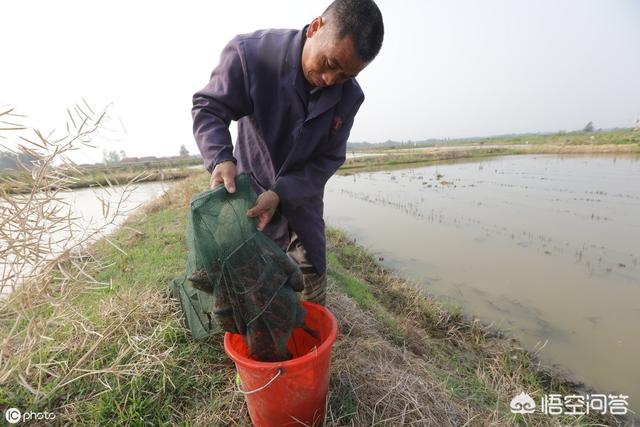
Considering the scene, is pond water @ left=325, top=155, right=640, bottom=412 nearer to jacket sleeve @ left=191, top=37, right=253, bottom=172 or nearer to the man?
the man

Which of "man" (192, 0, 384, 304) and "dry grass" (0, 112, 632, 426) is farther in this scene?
"dry grass" (0, 112, 632, 426)

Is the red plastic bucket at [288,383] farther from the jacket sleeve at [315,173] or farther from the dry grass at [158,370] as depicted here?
the jacket sleeve at [315,173]

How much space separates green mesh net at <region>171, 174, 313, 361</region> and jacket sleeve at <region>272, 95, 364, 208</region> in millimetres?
300

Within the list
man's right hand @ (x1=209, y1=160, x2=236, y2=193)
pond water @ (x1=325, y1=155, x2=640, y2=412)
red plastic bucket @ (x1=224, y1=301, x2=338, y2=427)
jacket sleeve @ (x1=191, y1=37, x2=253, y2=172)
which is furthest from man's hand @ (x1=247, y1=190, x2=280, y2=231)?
pond water @ (x1=325, y1=155, x2=640, y2=412)

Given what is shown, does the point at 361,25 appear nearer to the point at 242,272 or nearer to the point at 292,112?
the point at 292,112

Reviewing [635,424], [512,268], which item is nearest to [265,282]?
[635,424]

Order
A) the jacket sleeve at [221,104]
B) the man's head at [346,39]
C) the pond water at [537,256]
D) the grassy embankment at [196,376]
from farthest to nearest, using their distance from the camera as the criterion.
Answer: the pond water at [537,256] → the grassy embankment at [196,376] → the jacket sleeve at [221,104] → the man's head at [346,39]

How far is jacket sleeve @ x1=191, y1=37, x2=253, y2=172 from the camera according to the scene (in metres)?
1.67

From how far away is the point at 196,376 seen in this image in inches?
78.6

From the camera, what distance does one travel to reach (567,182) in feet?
46.5

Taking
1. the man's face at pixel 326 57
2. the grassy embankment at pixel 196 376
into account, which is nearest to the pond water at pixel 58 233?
the grassy embankment at pixel 196 376

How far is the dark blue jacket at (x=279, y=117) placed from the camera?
1.82m

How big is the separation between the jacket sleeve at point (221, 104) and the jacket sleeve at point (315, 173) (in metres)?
0.34

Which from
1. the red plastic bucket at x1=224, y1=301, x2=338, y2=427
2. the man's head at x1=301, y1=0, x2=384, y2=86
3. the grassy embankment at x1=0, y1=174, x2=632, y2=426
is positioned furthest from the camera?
the grassy embankment at x1=0, y1=174, x2=632, y2=426
